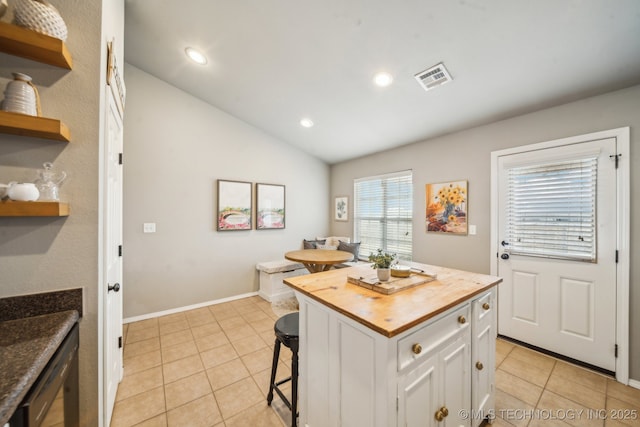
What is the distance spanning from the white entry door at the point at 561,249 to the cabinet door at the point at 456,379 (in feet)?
5.72

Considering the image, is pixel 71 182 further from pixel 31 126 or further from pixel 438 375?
pixel 438 375

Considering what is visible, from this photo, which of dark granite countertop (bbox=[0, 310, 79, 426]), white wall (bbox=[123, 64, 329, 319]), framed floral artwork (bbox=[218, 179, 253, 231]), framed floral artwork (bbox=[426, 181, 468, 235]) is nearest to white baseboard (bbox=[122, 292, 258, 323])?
white wall (bbox=[123, 64, 329, 319])

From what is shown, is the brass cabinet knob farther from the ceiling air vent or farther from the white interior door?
the ceiling air vent

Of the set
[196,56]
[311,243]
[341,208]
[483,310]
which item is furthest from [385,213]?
[196,56]

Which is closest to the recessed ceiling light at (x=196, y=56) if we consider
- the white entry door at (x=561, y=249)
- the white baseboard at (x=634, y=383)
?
the white entry door at (x=561, y=249)

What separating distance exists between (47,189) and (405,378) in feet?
5.94

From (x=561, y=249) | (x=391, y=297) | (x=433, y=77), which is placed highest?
(x=433, y=77)

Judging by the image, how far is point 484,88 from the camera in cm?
230

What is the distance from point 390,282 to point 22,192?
6.10ft

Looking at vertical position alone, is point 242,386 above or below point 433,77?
below

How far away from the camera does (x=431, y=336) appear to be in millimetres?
1173

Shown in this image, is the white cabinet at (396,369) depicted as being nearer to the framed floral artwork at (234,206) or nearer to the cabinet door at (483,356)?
the cabinet door at (483,356)

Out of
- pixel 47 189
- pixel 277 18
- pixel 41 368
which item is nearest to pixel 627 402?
pixel 41 368

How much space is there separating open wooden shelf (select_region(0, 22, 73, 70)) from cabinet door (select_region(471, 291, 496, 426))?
248 centimetres
